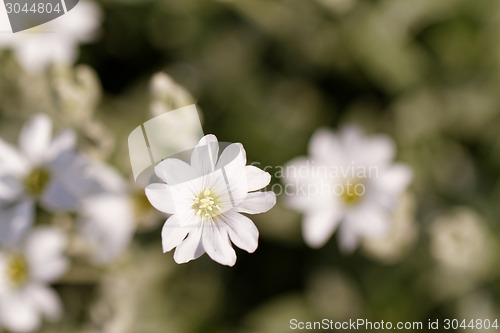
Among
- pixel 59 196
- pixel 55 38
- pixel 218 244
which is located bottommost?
pixel 59 196

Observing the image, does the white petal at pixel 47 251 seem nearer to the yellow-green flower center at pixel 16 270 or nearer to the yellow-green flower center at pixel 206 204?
the yellow-green flower center at pixel 16 270

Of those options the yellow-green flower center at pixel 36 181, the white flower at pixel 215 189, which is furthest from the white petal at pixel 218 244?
the yellow-green flower center at pixel 36 181

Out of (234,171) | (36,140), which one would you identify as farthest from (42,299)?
(234,171)

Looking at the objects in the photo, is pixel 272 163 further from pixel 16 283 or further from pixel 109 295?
pixel 16 283

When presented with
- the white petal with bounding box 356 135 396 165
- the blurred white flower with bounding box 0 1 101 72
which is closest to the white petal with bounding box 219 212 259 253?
the white petal with bounding box 356 135 396 165

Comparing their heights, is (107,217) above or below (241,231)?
below

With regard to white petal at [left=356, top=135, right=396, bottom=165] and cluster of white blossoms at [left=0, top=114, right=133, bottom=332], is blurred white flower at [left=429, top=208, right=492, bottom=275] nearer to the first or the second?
white petal at [left=356, top=135, right=396, bottom=165]

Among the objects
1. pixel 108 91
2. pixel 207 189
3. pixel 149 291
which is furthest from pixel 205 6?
pixel 207 189

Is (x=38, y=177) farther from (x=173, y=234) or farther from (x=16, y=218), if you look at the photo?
(x=173, y=234)
